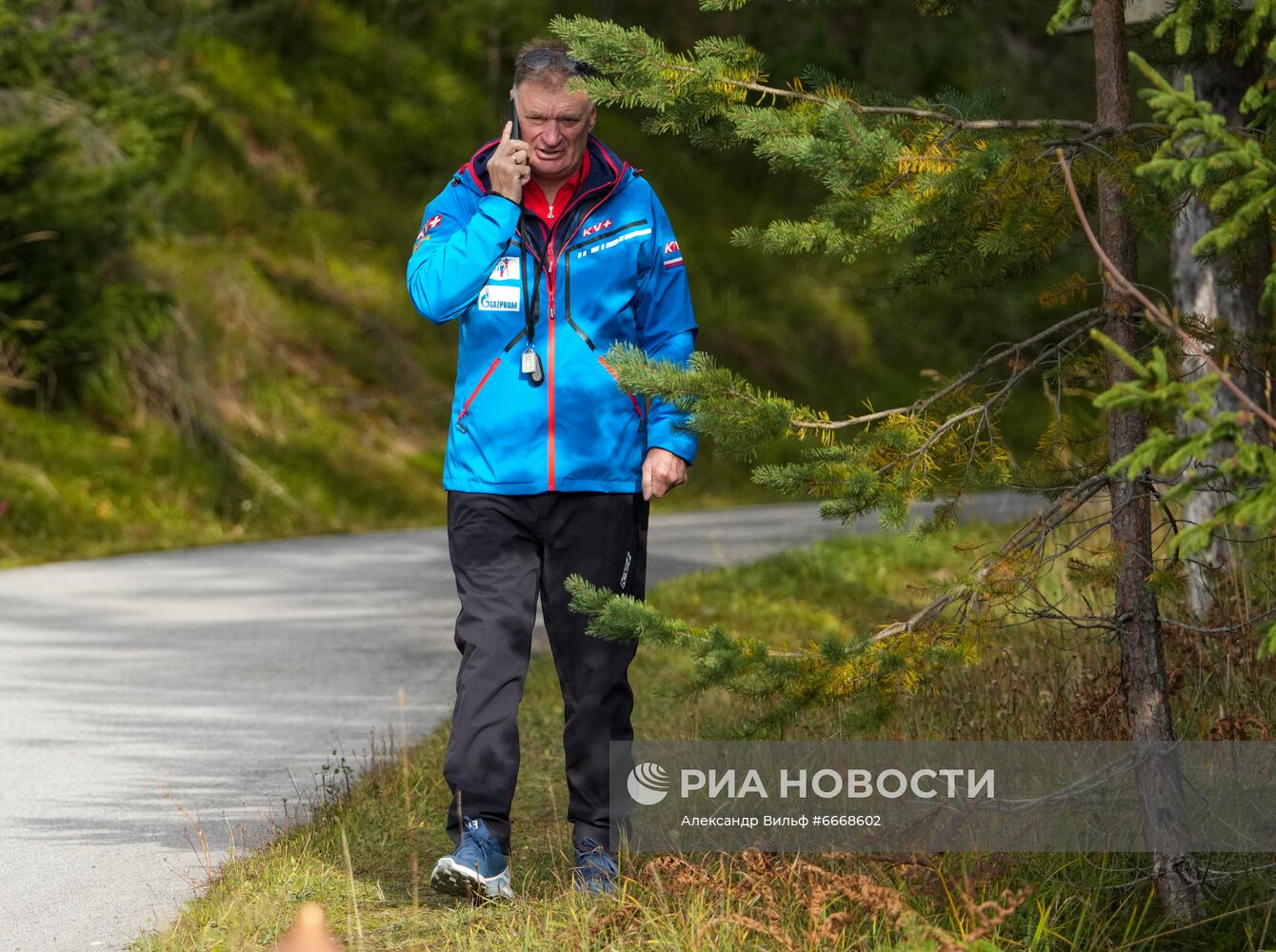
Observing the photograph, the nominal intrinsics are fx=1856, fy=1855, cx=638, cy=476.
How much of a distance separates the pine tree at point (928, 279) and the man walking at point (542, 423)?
308 mm

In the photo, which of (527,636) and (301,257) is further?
(301,257)

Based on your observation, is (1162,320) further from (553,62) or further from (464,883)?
(464,883)

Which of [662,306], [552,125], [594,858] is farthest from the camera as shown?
[662,306]

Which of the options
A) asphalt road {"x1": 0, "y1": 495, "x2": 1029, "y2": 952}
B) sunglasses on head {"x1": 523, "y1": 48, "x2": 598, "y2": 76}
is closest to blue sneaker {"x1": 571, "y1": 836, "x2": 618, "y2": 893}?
asphalt road {"x1": 0, "y1": 495, "x2": 1029, "y2": 952}

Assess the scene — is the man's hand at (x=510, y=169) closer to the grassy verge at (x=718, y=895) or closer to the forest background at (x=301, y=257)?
the forest background at (x=301, y=257)

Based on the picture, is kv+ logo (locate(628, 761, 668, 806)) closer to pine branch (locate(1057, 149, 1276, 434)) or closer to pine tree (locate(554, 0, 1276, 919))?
pine tree (locate(554, 0, 1276, 919))

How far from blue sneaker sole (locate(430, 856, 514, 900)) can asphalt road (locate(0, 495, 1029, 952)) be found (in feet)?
2.46

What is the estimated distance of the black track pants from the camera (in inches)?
184

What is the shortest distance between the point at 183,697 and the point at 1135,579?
484cm

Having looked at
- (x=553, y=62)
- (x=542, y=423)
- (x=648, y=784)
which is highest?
(x=553, y=62)

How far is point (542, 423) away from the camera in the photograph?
184 inches

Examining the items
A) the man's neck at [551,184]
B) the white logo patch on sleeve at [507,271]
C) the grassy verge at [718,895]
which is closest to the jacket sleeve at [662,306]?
the man's neck at [551,184]

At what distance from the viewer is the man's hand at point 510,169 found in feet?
15.1

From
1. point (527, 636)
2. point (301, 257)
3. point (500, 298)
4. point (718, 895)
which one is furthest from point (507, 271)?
point (301, 257)
